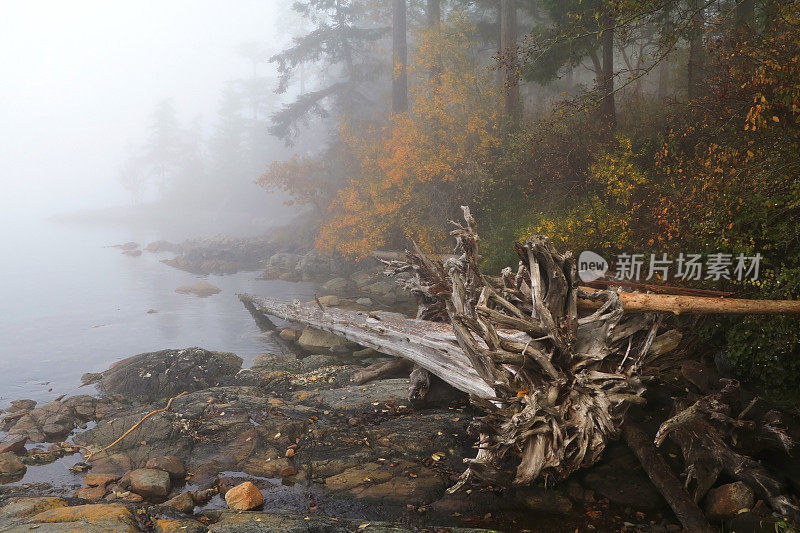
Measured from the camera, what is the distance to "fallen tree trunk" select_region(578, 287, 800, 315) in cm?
618

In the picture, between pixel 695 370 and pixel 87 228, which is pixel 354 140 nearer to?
Result: pixel 695 370

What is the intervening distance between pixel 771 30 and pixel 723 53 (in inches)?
59.5

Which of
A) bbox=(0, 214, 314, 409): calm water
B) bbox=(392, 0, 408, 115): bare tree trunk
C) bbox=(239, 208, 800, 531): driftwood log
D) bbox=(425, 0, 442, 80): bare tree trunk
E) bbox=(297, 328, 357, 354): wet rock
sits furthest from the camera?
bbox=(392, 0, 408, 115): bare tree trunk

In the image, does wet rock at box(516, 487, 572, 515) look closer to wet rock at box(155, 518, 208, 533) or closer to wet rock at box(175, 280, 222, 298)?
wet rock at box(155, 518, 208, 533)

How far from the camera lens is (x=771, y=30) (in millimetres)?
9172

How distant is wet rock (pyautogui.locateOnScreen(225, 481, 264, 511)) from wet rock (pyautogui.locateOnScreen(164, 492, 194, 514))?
45 cm

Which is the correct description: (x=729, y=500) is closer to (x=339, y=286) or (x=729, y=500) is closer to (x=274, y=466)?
(x=274, y=466)

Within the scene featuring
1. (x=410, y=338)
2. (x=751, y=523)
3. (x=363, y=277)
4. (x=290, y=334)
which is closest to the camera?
(x=751, y=523)

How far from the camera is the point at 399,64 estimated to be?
26.9 m

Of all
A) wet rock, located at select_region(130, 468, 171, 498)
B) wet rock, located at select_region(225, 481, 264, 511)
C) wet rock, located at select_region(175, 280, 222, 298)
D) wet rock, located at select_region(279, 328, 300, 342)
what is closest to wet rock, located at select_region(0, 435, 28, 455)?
wet rock, located at select_region(130, 468, 171, 498)

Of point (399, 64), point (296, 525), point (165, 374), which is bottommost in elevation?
point (165, 374)

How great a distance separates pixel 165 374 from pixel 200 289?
14950mm

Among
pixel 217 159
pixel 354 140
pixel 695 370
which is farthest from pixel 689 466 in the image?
pixel 217 159

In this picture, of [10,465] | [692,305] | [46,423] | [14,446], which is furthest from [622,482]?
[46,423]
